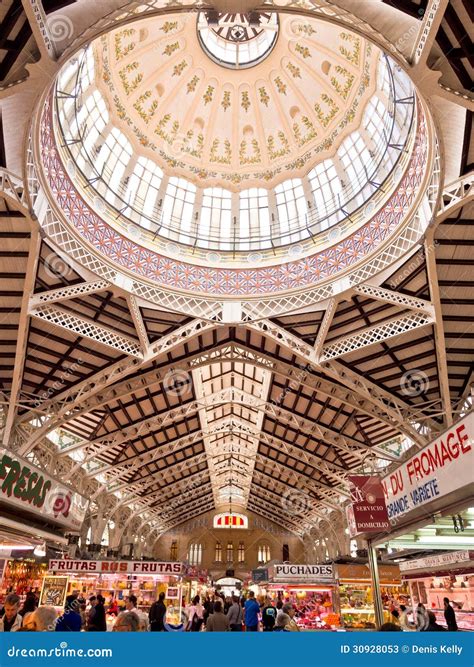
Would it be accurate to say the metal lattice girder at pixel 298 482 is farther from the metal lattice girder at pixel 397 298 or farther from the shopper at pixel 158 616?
the shopper at pixel 158 616

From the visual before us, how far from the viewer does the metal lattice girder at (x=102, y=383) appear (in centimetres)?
1766

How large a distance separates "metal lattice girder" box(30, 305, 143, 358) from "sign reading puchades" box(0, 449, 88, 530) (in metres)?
4.70

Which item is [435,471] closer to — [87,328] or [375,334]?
[375,334]

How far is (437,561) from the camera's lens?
50.6 ft

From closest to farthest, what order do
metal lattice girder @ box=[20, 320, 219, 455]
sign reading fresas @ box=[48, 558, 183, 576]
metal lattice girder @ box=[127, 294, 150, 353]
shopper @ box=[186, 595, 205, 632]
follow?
shopper @ box=[186, 595, 205, 632] → metal lattice girder @ box=[127, 294, 150, 353] → metal lattice girder @ box=[20, 320, 219, 455] → sign reading fresas @ box=[48, 558, 183, 576]

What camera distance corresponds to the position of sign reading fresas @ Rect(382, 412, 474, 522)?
280 inches

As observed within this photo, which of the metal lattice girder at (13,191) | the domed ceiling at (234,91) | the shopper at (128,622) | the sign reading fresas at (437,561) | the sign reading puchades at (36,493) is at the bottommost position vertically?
the shopper at (128,622)

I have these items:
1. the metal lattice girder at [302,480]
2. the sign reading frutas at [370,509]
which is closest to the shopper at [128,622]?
the sign reading frutas at [370,509]

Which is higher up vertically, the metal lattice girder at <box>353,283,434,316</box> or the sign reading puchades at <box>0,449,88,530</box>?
the metal lattice girder at <box>353,283,434,316</box>

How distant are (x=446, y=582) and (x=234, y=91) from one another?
2366cm

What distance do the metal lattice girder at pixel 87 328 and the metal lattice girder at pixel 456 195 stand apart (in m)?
11.7

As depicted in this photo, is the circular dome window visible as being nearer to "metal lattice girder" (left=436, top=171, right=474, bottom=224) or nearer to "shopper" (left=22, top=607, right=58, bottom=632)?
"metal lattice girder" (left=436, top=171, right=474, bottom=224)

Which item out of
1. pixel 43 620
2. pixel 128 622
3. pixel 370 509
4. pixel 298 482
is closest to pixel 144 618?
pixel 128 622

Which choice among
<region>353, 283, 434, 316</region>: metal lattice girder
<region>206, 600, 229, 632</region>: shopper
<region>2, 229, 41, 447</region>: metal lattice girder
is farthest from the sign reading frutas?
<region>2, 229, 41, 447</region>: metal lattice girder
